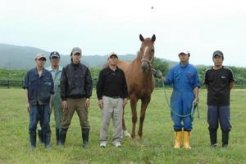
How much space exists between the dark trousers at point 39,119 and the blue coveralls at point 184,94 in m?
2.83

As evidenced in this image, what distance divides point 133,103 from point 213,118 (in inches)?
88.5

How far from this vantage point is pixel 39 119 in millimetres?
10547

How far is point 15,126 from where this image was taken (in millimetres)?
15258

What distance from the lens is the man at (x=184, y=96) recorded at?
10.7 metres

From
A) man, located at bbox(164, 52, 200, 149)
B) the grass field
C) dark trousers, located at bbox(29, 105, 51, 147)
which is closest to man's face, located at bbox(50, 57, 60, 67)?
dark trousers, located at bbox(29, 105, 51, 147)

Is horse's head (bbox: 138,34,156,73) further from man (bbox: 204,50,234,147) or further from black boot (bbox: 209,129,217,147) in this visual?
black boot (bbox: 209,129,217,147)

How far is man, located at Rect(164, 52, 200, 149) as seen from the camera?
1071 cm

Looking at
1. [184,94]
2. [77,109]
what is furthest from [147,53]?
[77,109]

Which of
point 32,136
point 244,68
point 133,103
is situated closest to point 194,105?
point 133,103

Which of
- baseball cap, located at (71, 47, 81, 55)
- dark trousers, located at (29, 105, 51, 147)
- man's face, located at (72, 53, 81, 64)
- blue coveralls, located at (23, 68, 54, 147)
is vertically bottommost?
dark trousers, located at (29, 105, 51, 147)

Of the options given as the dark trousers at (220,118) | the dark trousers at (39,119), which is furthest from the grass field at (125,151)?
the dark trousers at (220,118)

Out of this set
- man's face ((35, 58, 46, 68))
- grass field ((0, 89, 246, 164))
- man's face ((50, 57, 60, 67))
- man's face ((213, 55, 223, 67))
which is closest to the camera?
grass field ((0, 89, 246, 164))

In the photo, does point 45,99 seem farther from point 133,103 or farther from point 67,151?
point 133,103

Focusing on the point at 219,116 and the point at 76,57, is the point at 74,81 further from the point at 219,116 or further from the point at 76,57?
the point at 219,116
